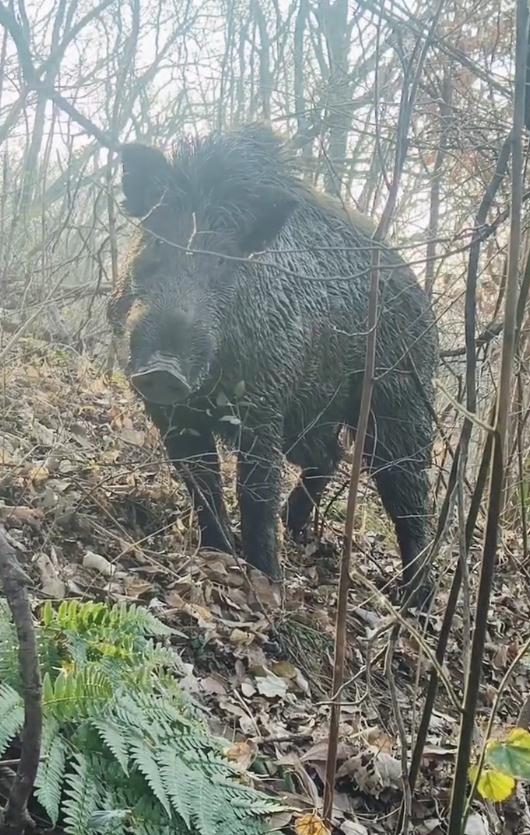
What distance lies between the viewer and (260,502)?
15.4 ft

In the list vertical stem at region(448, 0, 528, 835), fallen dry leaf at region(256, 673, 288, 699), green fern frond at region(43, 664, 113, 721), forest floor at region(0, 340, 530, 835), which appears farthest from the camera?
fallen dry leaf at region(256, 673, 288, 699)

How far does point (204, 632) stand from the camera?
3535mm

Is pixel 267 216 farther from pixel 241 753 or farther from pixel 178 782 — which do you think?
pixel 178 782

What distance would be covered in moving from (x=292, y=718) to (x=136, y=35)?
7078 millimetres

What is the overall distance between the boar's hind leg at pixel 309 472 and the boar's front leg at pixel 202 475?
3.29ft

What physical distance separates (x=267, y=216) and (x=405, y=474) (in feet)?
6.51

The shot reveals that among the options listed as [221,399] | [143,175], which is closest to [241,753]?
[221,399]

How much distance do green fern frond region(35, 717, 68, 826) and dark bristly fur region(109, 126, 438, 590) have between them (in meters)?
2.29

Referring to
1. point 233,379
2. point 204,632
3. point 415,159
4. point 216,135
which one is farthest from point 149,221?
point 204,632

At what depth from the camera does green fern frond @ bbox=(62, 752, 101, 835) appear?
1840 mm

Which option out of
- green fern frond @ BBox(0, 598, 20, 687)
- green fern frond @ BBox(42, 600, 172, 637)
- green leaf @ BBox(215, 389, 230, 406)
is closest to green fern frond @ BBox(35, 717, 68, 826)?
green fern frond @ BBox(0, 598, 20, 687)

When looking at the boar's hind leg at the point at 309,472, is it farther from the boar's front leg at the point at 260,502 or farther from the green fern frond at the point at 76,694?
the green fern frond at the point at 76,694

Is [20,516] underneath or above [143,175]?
underneath

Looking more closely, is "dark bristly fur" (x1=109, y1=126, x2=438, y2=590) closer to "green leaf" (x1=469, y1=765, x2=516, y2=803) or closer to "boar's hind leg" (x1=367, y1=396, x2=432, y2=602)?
"boar's hind leg" (x1=367, y1=396, x2=432, y2=602)
